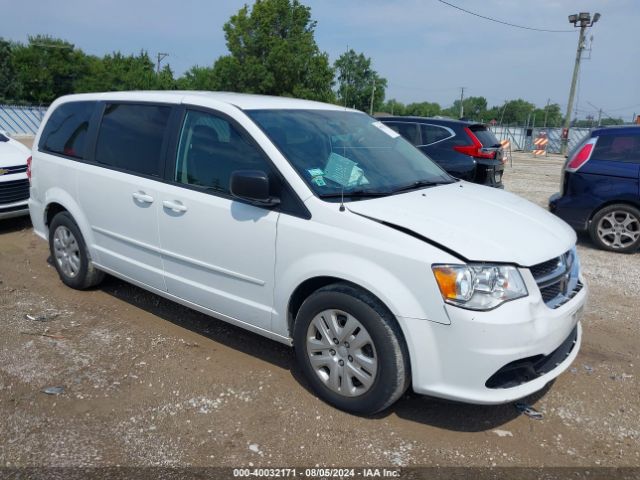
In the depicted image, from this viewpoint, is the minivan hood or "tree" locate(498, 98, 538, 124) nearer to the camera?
the minivan hood

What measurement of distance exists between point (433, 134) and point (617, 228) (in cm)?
323

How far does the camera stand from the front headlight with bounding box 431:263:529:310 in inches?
108

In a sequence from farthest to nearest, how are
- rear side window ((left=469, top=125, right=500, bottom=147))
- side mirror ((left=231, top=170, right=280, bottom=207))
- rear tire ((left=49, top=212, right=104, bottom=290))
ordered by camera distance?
1. rear side window ((left=469, top=125, right=500, bottom=147))
2. rear tire ((left=49, top=212, right=104, bottom=290))
3. side mirror ((left=231, top=170, right=280, bottom=207))

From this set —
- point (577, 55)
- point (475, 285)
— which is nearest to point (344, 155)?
point (475, 285)

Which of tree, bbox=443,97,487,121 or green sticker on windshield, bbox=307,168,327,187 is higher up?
tree, bbox=443,97,487,121

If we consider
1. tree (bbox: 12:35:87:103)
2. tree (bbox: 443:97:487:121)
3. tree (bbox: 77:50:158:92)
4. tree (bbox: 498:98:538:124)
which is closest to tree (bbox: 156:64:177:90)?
tree (bbox: 77:50:158:92)

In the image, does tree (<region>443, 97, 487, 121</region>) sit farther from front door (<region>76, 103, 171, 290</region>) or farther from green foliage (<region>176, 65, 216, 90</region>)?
front door (<region>76, 103, 171, 290</region>)

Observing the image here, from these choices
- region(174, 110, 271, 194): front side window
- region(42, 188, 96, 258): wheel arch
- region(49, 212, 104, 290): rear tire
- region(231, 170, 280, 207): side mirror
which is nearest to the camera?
region(231, 170, 280, 207): side mirror

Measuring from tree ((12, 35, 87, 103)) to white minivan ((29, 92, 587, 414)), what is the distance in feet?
210

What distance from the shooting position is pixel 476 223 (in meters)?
3.14

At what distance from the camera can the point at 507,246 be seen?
116 inches

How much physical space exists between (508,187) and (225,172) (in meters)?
11.1

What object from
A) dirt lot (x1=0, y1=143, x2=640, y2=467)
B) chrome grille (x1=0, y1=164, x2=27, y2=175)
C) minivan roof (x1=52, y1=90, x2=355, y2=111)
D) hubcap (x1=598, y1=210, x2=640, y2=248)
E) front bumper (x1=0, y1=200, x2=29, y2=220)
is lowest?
dirt lot (x1=0, y1=143, x2=640, y2=467)

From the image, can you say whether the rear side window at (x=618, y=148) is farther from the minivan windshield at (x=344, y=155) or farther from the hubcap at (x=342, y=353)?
the hubcap at (x=342, y=353)
